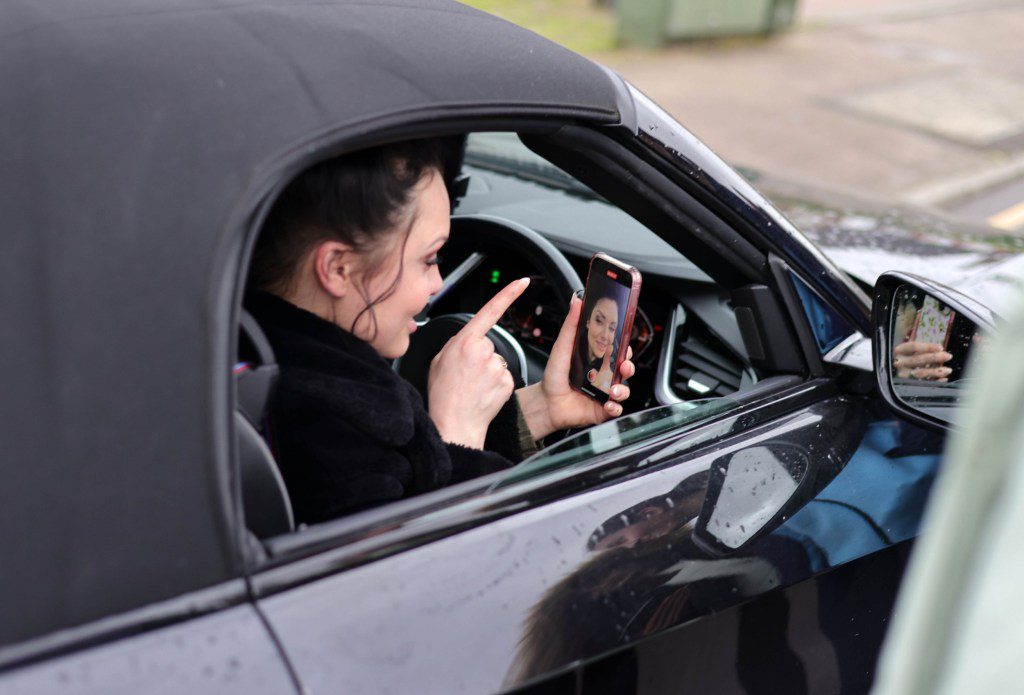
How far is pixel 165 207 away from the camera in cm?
118

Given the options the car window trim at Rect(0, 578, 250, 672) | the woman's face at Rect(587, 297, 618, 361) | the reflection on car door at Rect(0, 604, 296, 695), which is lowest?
the reflection on car door at Rect(0, 604, 296, 695)

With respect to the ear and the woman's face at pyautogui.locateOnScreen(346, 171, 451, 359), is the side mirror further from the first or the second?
the ear

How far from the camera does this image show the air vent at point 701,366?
7.30 feet

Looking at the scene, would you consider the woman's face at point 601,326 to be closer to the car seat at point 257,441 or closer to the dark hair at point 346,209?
the dark hair at point 346,209

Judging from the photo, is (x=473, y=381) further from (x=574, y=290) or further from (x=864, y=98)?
(x=864, y=98)

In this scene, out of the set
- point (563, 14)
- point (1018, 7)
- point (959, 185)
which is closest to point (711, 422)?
point (959, 185)

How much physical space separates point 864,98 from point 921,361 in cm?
830

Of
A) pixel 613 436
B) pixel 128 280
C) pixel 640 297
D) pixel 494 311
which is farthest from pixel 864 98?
pixel 128 280

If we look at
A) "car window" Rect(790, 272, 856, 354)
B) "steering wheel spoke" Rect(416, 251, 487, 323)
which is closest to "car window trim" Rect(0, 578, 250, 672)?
"car window" Rect(790, 272, 856, 354)

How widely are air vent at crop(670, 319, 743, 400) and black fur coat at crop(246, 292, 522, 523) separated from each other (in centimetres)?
78

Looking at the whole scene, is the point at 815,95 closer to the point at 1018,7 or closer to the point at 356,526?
the point at 1018,7

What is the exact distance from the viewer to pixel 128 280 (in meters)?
1.16

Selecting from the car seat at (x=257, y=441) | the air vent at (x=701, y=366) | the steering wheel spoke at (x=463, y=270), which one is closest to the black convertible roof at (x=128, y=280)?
the car seat at (x=257, y=441)

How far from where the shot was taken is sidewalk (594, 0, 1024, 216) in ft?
24.8
